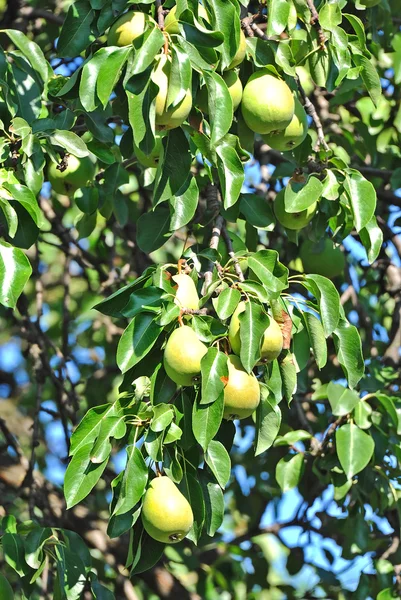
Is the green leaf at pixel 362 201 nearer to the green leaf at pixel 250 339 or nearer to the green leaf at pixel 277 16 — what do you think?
the green leaf at pixel 277 16

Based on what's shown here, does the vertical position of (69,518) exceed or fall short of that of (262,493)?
it exceeds it

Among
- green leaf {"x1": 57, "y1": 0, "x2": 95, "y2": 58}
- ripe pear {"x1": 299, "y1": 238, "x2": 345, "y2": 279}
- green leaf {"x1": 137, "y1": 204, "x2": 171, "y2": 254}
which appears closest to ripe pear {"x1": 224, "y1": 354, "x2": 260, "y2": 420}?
green leaf {"x1": 137, "y1": 204, "x2": 171, "y2": 254}

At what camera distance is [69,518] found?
3.06m

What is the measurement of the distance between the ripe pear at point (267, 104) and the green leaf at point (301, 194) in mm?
161

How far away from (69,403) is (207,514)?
4.25ft

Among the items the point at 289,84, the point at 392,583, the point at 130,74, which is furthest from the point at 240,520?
the point at 130,74

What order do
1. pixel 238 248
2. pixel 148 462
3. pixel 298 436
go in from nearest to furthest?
pixel 148 462
pixel 238 248
pixel 298 436

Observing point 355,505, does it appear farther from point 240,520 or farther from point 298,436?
point 240,520

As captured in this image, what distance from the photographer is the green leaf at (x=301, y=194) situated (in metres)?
1.89

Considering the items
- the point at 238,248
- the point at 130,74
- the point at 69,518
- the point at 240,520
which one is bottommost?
the point at 240,520

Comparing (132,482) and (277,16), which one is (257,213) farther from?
(132,482)

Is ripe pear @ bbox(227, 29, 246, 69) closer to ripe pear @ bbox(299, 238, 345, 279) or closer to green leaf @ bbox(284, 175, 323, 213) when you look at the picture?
green leaf @ bbox(284, 175, 323, 213)

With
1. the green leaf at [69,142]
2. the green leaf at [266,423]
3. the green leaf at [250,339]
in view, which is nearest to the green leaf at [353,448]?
the green leaf at [266,423]

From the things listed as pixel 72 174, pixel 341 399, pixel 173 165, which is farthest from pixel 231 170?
pixel 341 399
